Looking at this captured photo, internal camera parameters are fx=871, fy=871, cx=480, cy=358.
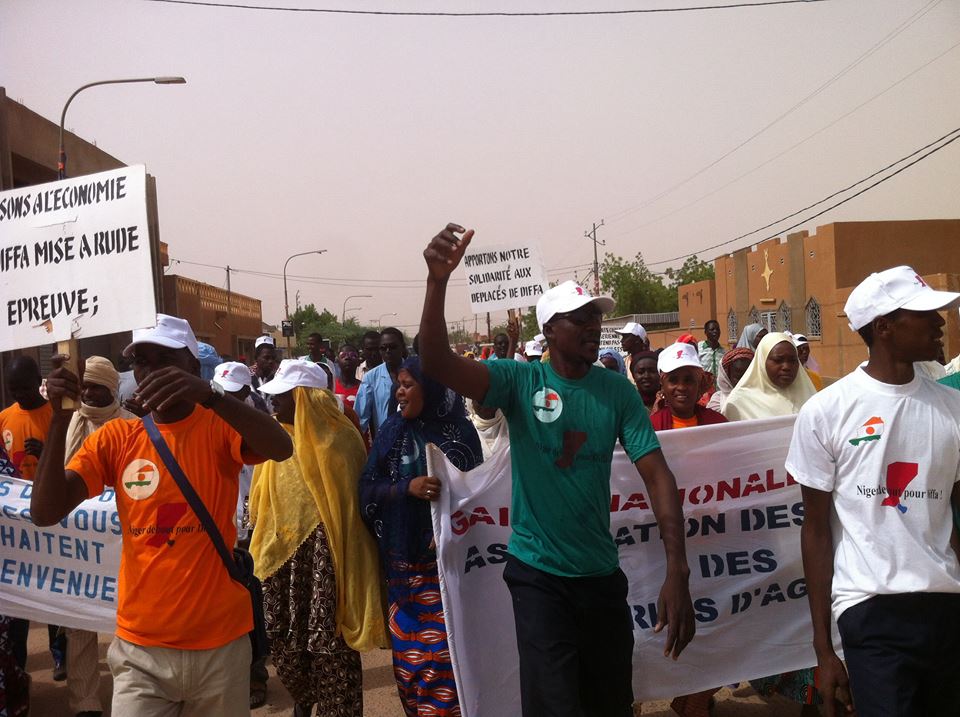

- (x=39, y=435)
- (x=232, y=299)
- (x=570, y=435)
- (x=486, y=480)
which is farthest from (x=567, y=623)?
(x=232, y=299)

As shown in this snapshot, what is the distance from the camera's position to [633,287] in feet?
229

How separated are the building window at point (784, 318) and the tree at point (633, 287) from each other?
33.7m

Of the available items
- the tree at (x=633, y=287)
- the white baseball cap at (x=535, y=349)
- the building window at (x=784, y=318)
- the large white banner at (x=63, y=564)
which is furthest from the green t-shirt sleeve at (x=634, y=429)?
the tree at (x=633, y=287)

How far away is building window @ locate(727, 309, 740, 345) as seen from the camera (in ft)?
133

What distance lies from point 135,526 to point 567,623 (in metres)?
1.55

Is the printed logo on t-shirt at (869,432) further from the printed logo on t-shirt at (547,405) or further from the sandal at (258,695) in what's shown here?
the sandal at (258,695)

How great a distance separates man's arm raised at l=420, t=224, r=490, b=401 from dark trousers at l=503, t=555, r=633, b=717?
0.77 meters

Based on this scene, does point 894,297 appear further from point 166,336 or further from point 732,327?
point 732,327

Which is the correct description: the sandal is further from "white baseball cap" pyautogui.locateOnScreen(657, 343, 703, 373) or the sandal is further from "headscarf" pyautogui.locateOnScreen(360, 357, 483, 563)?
"white baseball cap" pyautogui.locateOnScreen(657, 343, 703, 373)

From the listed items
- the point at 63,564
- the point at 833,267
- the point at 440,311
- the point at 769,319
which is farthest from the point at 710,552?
the point at 769,319

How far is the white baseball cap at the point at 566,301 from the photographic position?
3.24 metres

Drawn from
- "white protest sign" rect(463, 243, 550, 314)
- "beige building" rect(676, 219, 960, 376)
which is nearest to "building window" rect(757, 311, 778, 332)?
"beige building" rect(676, 219, 960, 376)

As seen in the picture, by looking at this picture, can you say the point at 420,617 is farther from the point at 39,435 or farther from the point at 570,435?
the point at 39,435

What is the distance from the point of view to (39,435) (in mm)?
5496
